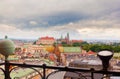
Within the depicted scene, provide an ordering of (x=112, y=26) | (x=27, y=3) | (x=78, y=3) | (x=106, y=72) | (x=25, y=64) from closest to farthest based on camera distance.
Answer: (x=106, y=72) → (x=25, y=64) → (x=78, y=3) → (x=27, y=3) → (x=112, y=26)

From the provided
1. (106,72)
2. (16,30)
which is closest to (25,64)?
(106,72)

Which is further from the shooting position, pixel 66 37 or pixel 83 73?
pixel 66 37

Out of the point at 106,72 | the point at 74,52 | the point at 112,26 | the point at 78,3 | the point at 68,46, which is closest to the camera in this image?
the point at 106,72

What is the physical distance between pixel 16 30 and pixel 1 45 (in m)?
6.31

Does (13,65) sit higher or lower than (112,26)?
lower

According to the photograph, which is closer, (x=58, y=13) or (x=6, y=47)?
(x=6, y=47)

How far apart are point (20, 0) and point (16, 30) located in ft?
12.0

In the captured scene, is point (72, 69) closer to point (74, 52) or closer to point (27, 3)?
point (27, 3)

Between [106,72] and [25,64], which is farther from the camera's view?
[25,64]

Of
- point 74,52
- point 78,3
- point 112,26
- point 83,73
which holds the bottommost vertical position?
point 74,52

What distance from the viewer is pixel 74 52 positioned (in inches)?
685

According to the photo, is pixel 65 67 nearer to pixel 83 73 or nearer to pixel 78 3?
pixel 83 73

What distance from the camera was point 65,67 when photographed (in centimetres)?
108

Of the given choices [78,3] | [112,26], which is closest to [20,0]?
[78,3]
